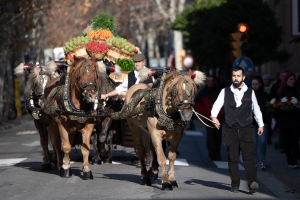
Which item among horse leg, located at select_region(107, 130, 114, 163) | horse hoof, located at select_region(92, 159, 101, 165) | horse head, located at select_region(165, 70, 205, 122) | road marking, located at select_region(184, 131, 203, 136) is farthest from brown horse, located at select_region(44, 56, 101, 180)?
road marking, located at select_region(184, 131, 203, 136)

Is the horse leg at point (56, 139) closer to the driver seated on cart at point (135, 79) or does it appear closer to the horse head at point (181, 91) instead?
the driver seated on cart at point (135, 79)

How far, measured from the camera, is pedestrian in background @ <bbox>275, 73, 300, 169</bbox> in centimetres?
1681

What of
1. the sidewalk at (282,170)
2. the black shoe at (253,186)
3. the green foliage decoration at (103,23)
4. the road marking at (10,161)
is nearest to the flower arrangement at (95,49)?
the green foliage decoration at (103,23)

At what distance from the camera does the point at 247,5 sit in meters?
33.1

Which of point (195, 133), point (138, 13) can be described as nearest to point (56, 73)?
point (195, 133)

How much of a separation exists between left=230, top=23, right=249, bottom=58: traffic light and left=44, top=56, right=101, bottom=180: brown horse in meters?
10.9

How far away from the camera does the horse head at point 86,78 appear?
13.9 meters

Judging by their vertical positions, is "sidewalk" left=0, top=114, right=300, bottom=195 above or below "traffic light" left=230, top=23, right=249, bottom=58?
below

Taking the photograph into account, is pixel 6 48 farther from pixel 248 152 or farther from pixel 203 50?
pixel 248 152

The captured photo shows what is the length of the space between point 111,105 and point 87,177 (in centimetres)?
213

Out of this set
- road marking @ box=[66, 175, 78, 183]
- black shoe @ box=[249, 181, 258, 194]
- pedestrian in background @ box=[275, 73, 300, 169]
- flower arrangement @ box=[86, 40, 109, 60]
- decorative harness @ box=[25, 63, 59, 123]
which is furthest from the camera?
flower arrangement @ box=[86, 40, 109, 60]

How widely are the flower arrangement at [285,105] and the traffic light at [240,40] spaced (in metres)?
8.65

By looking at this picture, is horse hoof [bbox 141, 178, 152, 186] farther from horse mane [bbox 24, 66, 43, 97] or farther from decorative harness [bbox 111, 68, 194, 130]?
horse mane [bbox 24, 66, 43, 97]

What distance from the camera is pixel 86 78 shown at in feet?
46.2
